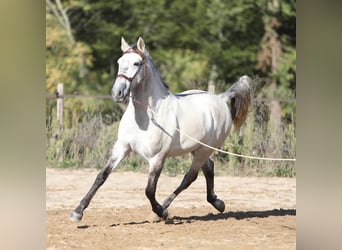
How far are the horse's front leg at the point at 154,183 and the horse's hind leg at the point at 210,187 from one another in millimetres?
737

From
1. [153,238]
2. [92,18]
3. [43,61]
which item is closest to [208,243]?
[153,238]

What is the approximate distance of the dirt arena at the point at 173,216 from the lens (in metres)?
5.45

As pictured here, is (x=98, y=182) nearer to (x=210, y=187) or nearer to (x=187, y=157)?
(x=210, y=187)

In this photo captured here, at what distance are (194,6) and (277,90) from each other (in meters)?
4.25

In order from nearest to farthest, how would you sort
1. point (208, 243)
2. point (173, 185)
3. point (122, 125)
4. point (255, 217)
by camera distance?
point (208, 243) → point (122, 125) → point (255, 217) → point (173, 185)

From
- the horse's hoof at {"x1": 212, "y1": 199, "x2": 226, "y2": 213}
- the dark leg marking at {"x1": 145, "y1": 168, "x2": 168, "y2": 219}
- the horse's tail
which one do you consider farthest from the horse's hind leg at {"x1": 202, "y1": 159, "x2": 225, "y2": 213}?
the dark leg marking at {"x1": 145, "y1": 168, "x2": 168, "y2": 219}

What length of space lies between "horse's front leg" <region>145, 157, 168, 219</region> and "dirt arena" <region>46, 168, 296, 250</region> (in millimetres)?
140

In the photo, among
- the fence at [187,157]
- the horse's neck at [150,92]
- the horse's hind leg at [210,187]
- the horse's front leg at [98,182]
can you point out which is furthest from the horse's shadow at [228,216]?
the fence at [187,157]

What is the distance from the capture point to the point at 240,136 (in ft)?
37.3

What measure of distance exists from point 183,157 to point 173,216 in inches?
169

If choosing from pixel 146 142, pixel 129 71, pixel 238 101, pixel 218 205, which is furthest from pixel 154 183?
pixel 238 101

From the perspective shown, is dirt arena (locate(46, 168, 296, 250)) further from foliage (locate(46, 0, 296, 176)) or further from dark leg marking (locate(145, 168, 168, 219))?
foliage (locate(46, 0, 296, 176))

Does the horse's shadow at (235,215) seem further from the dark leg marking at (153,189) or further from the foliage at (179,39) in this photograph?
the foliage at (179,39)
